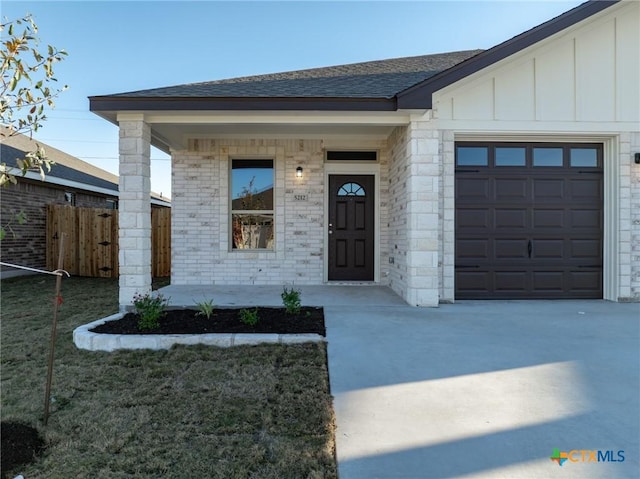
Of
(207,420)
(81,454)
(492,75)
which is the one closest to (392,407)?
(207,420)

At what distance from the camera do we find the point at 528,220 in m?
6.19

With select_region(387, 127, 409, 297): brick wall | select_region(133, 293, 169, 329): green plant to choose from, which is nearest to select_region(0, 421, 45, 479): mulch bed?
select_region(133, 293, 169, 329): green plant

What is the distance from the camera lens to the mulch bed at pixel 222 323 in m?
4.25

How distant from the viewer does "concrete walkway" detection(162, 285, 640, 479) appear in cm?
207

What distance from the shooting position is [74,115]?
25.9 m

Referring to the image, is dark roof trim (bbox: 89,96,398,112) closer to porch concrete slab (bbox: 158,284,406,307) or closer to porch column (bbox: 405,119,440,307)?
porch column (bbox: 405,119,440,307)

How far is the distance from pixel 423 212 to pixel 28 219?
397 inches

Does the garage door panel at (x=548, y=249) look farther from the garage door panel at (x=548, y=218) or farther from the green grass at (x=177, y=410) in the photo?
the green grass at (x=177, y=410)

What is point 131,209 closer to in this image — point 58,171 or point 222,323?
point 222,323

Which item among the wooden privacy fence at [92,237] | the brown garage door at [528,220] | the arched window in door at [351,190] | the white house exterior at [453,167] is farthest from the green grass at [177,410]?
the wooden privacy fence at [92,237]

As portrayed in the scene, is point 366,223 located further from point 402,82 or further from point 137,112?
point 137,112

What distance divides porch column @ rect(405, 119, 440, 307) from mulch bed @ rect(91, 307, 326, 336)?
63.3 inches

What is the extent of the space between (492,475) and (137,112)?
5.84 metres

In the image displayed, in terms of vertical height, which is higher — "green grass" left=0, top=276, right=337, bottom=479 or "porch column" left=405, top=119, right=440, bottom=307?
"porch column" left=405, top=119, right=440, bottom=307
